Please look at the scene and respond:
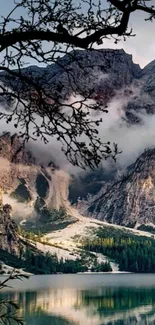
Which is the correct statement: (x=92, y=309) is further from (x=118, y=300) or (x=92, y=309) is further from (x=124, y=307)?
(x=118, y=300)

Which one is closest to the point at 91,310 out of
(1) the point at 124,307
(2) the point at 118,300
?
(1) the point at 124,307

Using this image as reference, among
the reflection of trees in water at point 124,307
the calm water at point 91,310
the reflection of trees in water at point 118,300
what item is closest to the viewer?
the calm water at point 91,310

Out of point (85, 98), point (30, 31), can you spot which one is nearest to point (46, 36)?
point (30, 31)

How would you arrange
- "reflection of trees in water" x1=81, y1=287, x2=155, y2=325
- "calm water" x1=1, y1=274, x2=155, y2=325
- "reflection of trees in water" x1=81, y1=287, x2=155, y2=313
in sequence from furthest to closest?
1. "reflection of trees in water" x1=81, y1=287, x2=155, y2=313
2. "reflection of trees in water" x1=81, y1=287, x2=155, y2=325
3. "calm water" x1=1, y1=274, x2=155, y2=325

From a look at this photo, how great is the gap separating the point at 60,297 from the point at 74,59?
15347 centimetres

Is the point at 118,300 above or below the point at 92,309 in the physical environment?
above

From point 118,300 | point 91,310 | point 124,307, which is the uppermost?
point 118,300

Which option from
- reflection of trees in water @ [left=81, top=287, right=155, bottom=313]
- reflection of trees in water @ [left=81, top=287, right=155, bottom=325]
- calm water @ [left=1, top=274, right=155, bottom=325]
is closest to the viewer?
calm water @ [left=1, top=274, right=155, bottom=325]

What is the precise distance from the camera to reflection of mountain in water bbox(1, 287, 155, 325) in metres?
103

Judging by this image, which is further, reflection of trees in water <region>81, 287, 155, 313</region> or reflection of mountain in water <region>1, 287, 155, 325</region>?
reflection of trees in water <region>81, 287, 155, 313</region>

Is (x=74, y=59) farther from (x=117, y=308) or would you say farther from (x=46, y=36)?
(x=117, y=308)

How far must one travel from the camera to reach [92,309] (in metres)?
124

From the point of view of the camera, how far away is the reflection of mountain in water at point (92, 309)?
337 ft

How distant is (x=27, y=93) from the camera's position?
8336mm
